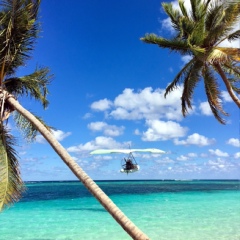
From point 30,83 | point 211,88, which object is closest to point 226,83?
point 211,88

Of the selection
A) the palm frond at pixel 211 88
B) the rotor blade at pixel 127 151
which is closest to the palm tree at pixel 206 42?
the palm frond at pixel 211 88

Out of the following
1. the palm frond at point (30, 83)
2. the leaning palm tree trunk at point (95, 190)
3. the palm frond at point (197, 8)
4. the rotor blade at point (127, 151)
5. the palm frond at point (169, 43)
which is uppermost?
the palm frond at point (197, 8)

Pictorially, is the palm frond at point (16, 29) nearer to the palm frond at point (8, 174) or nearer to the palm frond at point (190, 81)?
the palm frond at point (8, 174)

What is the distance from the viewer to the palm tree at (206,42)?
38.8 ft

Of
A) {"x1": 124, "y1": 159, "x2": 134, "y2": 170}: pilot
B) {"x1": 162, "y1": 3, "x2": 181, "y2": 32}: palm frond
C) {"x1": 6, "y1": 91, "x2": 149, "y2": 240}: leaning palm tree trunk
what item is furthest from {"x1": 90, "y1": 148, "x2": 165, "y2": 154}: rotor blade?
{"x1": 6, "y1": 91, "x2": 149, "y2": 240}: leaning palm tree trunk

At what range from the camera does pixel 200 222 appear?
1898 centimetres

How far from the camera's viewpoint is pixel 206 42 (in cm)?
1280

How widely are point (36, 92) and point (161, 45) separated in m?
5.36

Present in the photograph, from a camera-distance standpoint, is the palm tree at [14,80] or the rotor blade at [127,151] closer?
the palm tree at [14,80]

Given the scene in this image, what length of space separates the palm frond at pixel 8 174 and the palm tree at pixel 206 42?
21.2 feet

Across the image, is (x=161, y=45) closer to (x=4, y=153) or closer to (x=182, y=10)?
(x=182, y=10)

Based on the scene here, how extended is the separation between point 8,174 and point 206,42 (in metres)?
8.20

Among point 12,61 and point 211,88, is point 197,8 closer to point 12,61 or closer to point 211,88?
point 211,88

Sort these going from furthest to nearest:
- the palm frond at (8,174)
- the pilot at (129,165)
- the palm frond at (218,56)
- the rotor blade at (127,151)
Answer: the pilot at (129,165), the rotor blade at (127,151), the palm frond at (218,56), the palm frond at (8,174)
